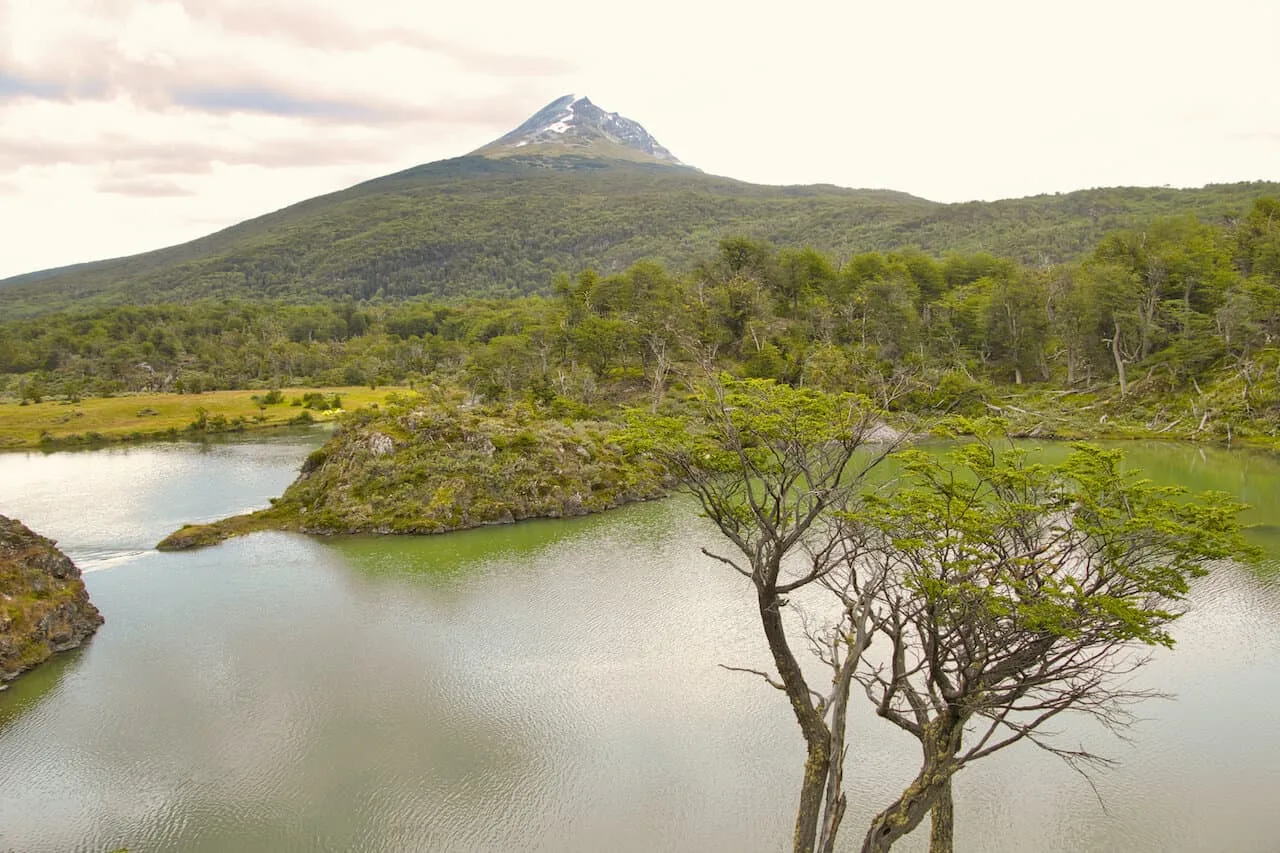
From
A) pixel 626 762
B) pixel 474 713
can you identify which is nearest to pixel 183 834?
pixel 474 713

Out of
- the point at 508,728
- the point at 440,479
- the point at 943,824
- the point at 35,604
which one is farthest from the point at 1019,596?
the point at 440,479

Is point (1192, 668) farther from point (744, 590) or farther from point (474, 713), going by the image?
point (474, 713)

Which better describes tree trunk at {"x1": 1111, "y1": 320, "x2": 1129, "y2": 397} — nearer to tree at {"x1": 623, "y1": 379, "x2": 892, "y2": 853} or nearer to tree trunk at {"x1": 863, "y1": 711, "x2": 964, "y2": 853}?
tree at {"x1": 623, "y1": 379, "x2": 892, "y2": 853}

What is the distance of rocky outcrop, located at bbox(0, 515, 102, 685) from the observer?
19766mm

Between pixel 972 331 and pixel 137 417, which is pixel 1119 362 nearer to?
pixel 972 331

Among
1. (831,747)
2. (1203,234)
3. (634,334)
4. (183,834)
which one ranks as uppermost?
(1203,234)

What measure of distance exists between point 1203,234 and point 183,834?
7292 cm

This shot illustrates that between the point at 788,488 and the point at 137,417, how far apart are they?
7841 centimetres

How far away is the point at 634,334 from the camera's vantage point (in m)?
59.5

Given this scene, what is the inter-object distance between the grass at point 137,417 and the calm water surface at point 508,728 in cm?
4711

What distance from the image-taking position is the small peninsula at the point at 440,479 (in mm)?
31500

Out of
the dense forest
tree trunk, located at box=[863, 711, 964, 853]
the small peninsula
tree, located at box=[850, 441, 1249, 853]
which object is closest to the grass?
the dense forest

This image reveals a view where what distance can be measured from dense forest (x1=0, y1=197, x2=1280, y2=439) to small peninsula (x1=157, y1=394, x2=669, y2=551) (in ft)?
28.7

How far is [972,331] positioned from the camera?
61.7 meters
